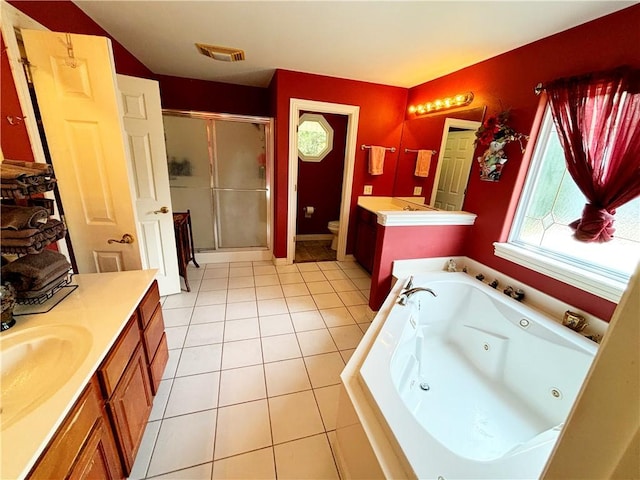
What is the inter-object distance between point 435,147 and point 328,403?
2601 millimetres

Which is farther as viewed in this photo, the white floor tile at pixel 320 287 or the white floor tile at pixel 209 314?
the white floor tile at pixel 320 287

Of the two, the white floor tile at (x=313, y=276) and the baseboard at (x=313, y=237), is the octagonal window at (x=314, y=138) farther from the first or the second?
the white floor tile at (x=313, y=276)

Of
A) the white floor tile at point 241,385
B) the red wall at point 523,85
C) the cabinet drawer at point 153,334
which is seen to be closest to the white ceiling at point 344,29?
the red wall at point 523,85

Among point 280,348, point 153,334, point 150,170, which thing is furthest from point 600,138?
point 150,170

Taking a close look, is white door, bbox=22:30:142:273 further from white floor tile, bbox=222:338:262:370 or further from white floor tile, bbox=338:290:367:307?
white floor tile, bbox=338:290:367:307

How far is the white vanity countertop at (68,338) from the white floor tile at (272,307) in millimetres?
1183

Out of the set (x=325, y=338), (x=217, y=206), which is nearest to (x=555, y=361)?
(x=325, y=338)

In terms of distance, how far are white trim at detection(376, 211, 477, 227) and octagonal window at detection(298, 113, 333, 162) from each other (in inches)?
91.6

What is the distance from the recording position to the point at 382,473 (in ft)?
2.93

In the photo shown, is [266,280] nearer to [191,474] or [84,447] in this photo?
[191,474]

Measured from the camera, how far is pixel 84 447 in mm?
846

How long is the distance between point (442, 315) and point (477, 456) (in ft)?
3.17

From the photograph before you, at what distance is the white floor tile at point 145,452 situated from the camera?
122 cm

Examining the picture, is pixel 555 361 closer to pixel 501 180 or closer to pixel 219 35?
pixel 501 180
